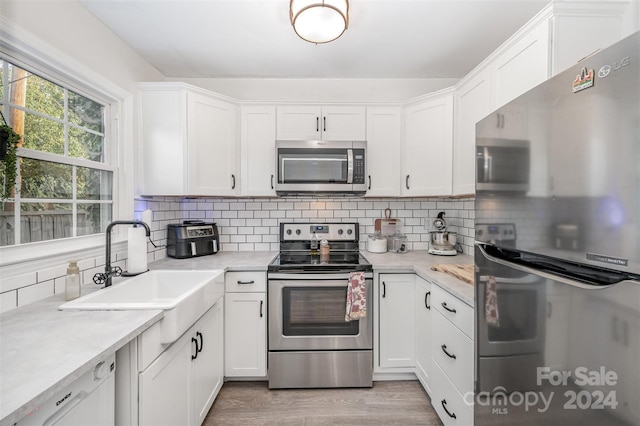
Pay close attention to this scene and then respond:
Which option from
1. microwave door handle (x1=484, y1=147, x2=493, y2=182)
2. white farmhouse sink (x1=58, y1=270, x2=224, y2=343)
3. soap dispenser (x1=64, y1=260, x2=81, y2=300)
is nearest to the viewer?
microwave door handle (x1=484, y1=147, x2=493, y2=182)

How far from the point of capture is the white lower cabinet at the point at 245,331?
81.1 inches

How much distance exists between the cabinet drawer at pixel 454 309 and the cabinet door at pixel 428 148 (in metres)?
0.88

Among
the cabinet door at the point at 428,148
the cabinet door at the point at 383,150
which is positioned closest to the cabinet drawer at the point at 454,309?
the cabinet door at the point at 428,148

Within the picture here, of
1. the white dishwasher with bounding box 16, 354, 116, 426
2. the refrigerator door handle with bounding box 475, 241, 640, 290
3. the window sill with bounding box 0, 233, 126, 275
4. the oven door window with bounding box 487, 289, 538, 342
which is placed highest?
the refrigerator door handle with bounding box 475, 241, 640, 290

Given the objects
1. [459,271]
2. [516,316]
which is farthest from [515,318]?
[459,271]

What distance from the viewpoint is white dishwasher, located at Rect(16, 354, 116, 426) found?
0.73m

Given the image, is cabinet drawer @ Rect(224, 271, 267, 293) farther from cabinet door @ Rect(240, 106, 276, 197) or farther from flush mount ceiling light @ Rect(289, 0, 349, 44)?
flush mount ceiling light @ Rect(289, 0, 349, 44)

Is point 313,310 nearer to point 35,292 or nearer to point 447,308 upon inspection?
point 447,308

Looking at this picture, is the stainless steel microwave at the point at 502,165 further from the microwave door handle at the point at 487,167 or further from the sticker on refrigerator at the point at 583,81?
the sticker on refrigerator at the point at 583,81

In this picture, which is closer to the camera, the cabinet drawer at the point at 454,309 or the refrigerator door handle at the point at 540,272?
the refrigerator door handle at the point at 540,272

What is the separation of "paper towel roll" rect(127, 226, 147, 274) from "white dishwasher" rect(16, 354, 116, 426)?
94cm

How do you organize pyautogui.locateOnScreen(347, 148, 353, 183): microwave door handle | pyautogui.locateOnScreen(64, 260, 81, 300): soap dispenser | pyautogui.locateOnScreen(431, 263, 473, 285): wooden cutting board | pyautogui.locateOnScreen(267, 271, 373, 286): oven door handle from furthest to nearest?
pyautogui.locateOnScreen(347, 148, 353, 183): microwave door handle, pyautogui.locateOnScreen(267, 271, 373, 286): oven door handle, pyautogui.locateOnScreen(431, 263, 473, 285): wooden cutting board, pyautogui.locateOnScreen(64, 260, 81, 300): soap dispenser

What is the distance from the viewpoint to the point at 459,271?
1713 mm

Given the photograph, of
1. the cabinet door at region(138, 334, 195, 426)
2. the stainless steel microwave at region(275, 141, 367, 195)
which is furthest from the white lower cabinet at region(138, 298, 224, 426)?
the stainless steel microwave at region(275, 141, 367, 195)
